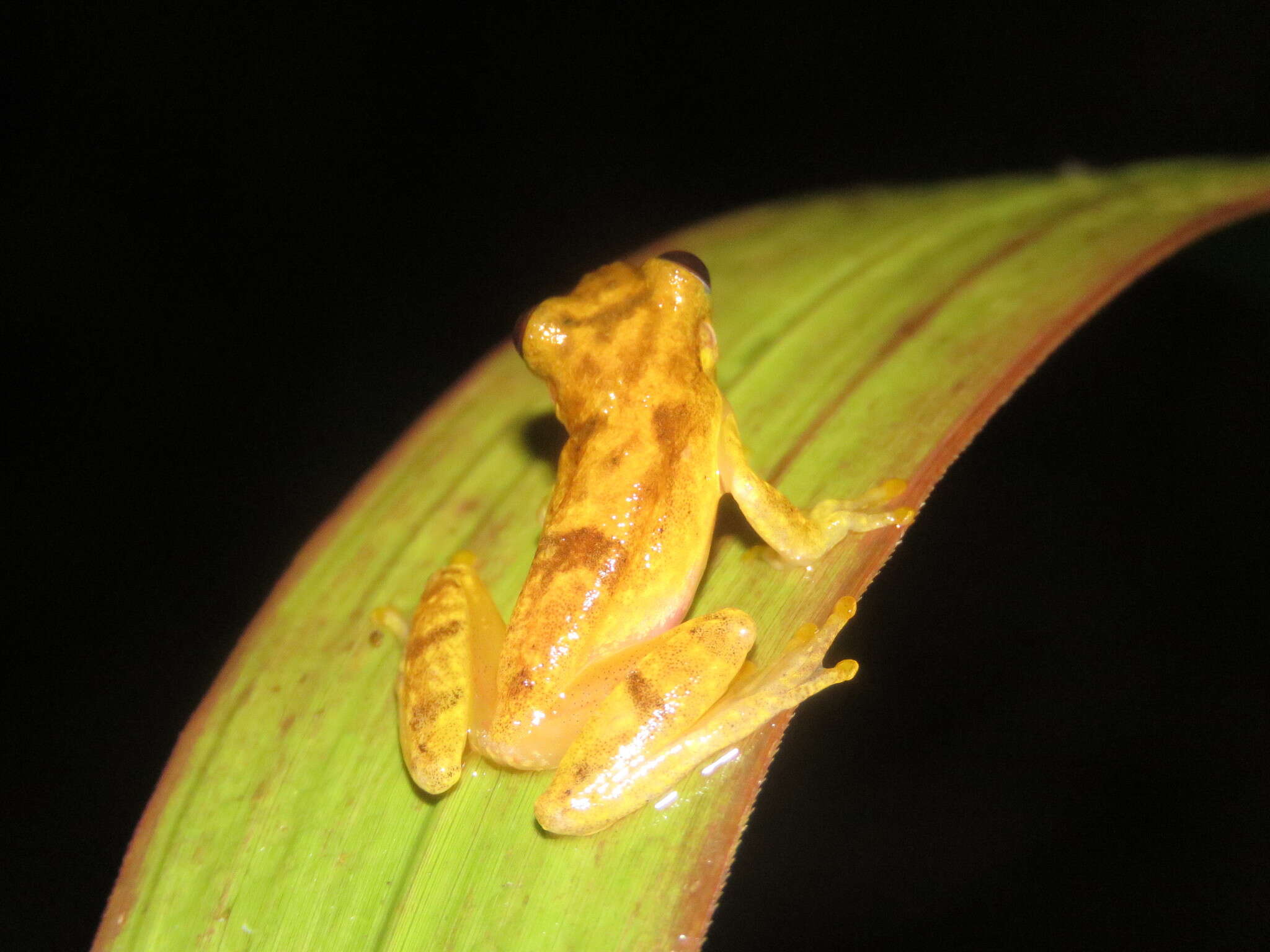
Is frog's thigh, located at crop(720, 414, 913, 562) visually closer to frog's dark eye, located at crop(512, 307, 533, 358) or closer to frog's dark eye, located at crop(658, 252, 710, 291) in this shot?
frog's dark eye, located at crop(658, 252, 710, 291)

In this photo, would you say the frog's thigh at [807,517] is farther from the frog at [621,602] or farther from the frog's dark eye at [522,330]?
the frog's dark eye at [522,330]

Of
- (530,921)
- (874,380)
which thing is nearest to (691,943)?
(530,921)

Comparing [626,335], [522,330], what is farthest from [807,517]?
[522,330]

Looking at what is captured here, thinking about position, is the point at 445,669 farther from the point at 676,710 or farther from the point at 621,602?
the point at 676,710

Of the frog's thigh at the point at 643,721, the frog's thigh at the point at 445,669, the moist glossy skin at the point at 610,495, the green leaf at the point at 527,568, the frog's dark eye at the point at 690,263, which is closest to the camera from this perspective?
the green leaf at the point at 527,568

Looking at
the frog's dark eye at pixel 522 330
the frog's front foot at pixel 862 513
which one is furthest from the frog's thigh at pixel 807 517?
the frog's dark eye at pixel 522 330

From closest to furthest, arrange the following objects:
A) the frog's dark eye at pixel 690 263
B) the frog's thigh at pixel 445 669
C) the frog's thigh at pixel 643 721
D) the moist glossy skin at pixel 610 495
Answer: the frog's thigh at pixel 643 721 < the frog's thigh at pixel 445 669 < the moist glossy skin at pixel 610 495 < the frog's dark eye at pixel 690 263

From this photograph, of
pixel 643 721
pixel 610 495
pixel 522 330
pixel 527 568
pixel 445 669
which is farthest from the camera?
pixel 522 330
